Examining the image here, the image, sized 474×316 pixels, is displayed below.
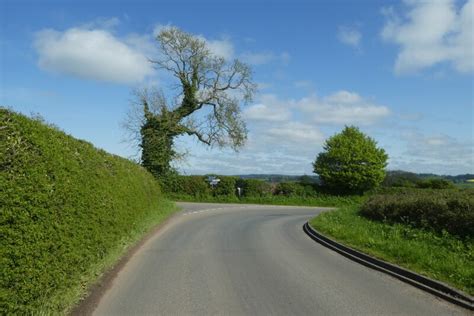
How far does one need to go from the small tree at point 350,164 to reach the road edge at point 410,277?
28664mm

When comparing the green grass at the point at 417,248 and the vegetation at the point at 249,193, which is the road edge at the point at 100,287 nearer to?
the green grass at the point at 417,248

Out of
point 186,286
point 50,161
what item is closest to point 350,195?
point 186,286

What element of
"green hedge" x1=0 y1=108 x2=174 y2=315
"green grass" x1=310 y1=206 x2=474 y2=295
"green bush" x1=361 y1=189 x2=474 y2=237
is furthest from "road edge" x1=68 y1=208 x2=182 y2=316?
"green bush" x1=361 y1=189 x2=474 y2=237

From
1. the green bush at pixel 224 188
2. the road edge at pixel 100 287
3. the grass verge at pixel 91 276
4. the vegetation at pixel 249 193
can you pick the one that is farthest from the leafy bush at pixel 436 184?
the road edge at pixel 100 287

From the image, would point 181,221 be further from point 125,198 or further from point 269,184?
point 269,184

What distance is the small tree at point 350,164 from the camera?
1703 inches

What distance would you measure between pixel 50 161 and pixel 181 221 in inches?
636

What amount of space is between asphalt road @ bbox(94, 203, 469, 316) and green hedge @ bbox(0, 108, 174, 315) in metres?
0.87

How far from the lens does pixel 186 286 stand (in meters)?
9.26

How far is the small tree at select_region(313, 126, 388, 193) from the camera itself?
4325 centimetres

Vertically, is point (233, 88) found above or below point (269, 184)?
above

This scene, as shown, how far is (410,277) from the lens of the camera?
393 inches

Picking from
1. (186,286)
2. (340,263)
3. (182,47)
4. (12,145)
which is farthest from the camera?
(182,47)

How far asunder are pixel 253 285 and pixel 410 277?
11.0ft
